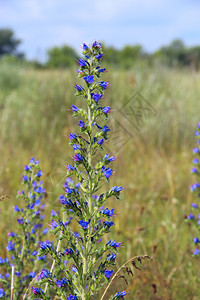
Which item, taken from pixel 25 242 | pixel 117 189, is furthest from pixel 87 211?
pixel 25 242

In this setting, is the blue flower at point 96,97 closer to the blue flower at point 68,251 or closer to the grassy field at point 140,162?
the grassy field at point 140,162

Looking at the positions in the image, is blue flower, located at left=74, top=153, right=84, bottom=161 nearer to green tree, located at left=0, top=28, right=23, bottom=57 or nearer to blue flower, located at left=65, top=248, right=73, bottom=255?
blue flower, located at left=65, top=248, right=73, bottom=255

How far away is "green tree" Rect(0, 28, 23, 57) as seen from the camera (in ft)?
245

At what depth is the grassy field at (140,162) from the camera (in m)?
3.22

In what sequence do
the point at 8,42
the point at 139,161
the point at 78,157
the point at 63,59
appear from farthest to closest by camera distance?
the point at 8,42, the point at 63,59, the point at 139,161, the point at 78,157

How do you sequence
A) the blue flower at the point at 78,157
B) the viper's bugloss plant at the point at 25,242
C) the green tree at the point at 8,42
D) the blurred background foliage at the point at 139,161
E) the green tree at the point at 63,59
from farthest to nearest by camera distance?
1. the green tree at the point at 8,42
2. the blurred background foliage at the point at 139,161
3. the green tree at the point at 63,59
4. the viper's bugloss plant at the point at 25,242
5. the blue flower at the point at 78,157

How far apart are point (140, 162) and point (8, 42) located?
76740 mm

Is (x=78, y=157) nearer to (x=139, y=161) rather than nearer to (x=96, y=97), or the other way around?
(x=96, y=97)

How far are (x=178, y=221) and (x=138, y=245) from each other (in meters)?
0.81

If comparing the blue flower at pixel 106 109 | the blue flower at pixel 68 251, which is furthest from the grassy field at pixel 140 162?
the blue flower at pixel 68 251

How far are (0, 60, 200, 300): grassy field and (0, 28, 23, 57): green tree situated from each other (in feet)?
226

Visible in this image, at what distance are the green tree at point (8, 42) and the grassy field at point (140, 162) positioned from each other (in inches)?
2711

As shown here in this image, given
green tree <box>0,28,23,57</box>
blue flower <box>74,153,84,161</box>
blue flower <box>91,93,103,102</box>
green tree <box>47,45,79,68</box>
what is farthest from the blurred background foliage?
green tree <box>0,28,23,57</box>

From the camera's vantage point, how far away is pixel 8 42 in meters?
76.7
